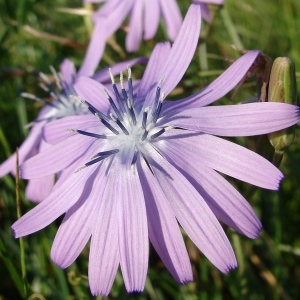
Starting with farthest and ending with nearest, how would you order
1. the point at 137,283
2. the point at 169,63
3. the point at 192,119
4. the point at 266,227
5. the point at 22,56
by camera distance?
the point at 22,56, the point at 266,227, the point at 169,63, the point at 192,119, the point at 137,283

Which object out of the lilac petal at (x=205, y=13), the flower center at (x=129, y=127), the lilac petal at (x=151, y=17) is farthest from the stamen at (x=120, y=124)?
the lilac petal at (x=205, y=13)

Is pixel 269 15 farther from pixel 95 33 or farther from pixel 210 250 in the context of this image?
pixel 210 250

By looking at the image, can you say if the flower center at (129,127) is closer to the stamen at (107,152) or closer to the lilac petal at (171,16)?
the stamen at (107,152)

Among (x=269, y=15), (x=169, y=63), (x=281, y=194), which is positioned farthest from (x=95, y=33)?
(x=269, y=15)

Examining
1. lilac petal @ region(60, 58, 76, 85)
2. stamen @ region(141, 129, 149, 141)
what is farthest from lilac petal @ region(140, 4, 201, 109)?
lilac petal @ region(60, 58, 76, 85)

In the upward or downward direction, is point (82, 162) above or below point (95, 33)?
below

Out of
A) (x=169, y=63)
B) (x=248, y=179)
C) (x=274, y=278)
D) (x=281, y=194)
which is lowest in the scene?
(x=274, y=278)

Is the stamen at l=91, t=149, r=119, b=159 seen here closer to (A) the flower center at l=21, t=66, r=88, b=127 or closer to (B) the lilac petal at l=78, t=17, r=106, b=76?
(A) the flower center at l=21, t=66, r=88, b=127
